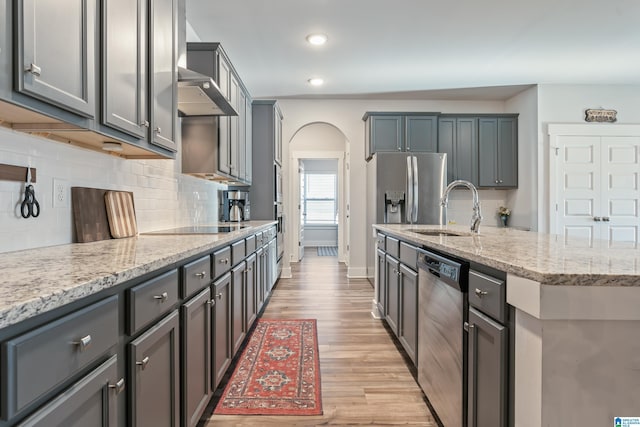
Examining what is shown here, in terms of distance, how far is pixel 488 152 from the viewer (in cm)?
540

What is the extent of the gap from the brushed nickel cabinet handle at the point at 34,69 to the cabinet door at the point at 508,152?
5657 millimetres

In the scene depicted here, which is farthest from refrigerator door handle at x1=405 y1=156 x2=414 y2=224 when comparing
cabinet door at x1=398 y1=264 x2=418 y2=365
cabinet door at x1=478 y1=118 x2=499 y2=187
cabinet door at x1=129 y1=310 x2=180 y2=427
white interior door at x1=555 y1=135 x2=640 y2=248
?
cabinet door at x1=129 y1=310 x2=180 y2=427

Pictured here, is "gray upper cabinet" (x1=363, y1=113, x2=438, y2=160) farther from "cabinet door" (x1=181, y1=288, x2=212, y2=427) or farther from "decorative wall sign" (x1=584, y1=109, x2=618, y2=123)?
"cabinet door" (x1=181, y1=288, x2=212, y2=427)

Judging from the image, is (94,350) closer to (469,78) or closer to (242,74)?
(242,74)

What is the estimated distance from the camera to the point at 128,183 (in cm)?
213

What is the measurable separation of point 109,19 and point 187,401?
154cm

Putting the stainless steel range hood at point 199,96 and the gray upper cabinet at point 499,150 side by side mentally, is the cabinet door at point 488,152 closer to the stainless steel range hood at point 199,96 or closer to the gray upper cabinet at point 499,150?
the gray upper cabinet at point 499,150

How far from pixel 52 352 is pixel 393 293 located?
242cm

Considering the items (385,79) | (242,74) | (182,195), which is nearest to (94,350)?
(182,195)

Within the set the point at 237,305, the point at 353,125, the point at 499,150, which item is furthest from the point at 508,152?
the point at 237,305

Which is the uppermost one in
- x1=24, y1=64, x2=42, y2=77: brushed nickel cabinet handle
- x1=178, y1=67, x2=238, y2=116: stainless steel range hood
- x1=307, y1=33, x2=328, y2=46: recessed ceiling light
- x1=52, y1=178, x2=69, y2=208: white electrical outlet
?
x1=307, y1=33, x2=328, y2=46: recessed ceiling light

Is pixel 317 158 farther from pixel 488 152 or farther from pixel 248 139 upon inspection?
pixel 488 152

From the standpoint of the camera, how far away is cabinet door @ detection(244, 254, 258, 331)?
8.92 feet

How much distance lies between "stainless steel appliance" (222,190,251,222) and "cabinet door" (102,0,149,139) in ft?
7.99
